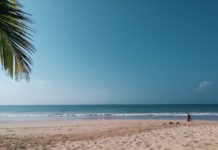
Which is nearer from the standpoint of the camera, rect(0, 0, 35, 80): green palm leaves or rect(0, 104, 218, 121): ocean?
rect(0, 0, 35, 80): green palm leaves

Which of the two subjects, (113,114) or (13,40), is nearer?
(13,40)

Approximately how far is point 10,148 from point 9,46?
315 inches

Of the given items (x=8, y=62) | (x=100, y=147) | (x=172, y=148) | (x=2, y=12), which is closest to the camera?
(x=2, y=12)

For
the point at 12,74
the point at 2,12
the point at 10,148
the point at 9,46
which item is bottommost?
the point at 10,148

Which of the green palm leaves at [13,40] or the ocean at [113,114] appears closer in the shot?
the green palm leaves at [13,40]

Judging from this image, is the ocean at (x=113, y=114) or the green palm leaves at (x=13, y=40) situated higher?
the green palm leaves at (x=13, y=40)

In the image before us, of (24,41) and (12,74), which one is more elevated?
(24,41)

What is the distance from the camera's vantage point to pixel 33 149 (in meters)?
8.60

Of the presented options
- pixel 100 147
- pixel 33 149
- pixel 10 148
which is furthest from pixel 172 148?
pixel 10 148

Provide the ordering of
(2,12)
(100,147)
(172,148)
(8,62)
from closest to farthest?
1. (2,12)
2. (8,62)
3. (172,148)
4. (100,147)

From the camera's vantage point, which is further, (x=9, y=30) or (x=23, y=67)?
(x=23, y=67)

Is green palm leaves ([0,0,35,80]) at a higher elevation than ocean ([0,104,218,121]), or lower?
higher

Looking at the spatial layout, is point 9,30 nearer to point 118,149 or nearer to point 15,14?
point 15,14

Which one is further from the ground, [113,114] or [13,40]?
[13,40]
